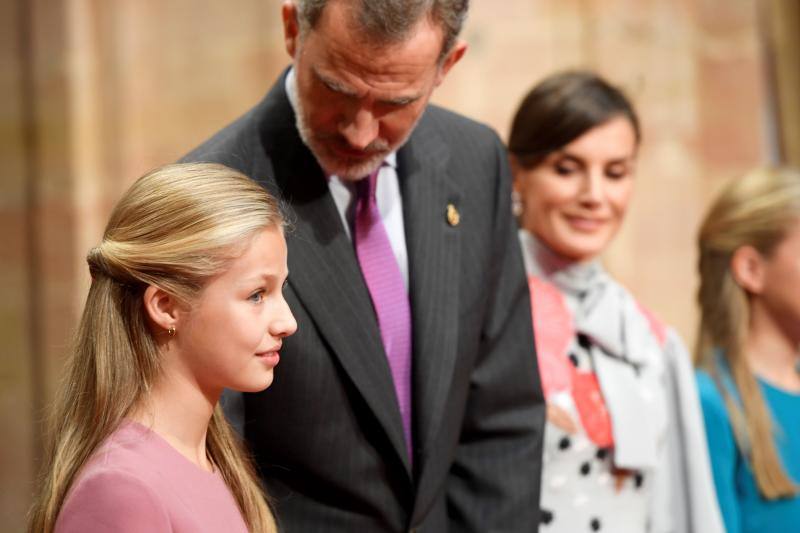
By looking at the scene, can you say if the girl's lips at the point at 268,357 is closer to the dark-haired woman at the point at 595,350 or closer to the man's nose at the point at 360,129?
the man's nose at the point at 360,129

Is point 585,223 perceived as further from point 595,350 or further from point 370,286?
point 370,286

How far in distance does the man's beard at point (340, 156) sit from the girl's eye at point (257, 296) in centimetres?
43

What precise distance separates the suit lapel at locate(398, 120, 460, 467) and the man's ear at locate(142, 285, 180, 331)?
592 millimetres

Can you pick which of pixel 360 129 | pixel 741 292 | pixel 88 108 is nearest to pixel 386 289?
pixel 360 129

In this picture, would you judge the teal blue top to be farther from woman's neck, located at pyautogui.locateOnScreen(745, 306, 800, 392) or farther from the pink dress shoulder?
the pink dress shoulder

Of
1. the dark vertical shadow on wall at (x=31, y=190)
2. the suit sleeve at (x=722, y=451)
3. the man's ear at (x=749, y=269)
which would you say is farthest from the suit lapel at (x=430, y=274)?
the dark vertical shadow on wall at (x=31, y=190)

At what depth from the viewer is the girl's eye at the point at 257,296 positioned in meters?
1.86

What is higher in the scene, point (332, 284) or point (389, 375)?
point (332, 284)

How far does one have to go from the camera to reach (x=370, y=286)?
2.29m

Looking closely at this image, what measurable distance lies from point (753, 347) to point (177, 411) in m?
2.05

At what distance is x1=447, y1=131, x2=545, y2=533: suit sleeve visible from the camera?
2.48m

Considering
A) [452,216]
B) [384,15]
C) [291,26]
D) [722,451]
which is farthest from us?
[722,451]

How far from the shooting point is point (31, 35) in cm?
423

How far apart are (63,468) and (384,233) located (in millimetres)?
785
